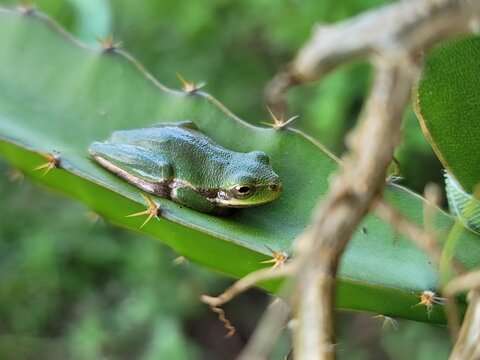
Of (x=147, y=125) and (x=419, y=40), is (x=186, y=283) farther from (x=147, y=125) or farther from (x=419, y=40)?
(x=419, y=40)

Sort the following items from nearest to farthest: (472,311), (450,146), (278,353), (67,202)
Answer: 1. (472,311)
2. (450,146)
3. (278,353)
4. (67,202)

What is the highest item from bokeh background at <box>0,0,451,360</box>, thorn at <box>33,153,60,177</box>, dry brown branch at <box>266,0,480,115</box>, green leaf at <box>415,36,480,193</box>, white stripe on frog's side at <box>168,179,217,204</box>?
dry brown branch at <box>266,0,480,115</box>

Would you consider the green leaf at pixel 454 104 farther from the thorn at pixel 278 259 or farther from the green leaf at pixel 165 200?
the thorn at pixel 278 259

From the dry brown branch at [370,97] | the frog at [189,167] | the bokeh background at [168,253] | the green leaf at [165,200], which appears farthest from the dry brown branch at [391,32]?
the bokeh background at [168,253]

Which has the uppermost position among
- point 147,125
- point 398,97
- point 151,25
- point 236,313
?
point 398,97

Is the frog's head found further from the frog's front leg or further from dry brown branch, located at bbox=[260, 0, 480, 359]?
dry brown branch, located at bbox=[260, 0, 480, 359]

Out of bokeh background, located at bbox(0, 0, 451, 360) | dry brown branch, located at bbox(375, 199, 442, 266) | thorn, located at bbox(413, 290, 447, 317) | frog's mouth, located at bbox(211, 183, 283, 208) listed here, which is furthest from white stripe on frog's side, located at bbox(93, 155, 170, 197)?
bokeh background, located at bbox(0, 0, 451, 360)

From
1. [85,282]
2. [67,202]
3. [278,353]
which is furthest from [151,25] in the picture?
[278,353]
